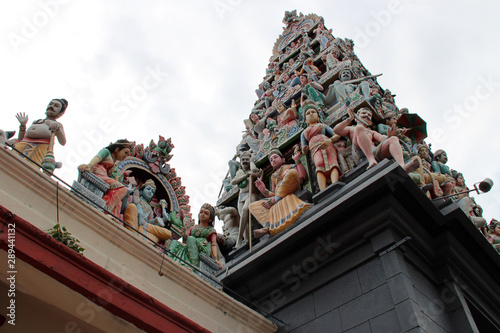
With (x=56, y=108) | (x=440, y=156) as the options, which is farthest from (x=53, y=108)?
(x=440, y=156)

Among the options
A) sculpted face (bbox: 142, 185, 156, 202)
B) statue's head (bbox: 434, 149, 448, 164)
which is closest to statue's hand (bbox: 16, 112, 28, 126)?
sculpted face (bbox: 142, 185, 156, 202)

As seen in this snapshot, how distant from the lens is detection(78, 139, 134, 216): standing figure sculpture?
793cm

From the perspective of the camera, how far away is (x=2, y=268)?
4.92 meters

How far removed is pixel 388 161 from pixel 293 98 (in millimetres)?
7710

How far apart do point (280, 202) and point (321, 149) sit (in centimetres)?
156

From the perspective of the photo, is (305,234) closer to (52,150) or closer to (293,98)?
(52,150)

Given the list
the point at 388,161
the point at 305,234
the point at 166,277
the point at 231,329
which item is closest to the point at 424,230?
the point at 388,161

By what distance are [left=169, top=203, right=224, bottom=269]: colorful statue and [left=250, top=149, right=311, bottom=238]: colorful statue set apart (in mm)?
1015

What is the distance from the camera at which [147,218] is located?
9523mm

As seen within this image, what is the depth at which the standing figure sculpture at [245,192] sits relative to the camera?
10.6 m

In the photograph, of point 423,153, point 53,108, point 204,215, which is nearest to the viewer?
point 53,108

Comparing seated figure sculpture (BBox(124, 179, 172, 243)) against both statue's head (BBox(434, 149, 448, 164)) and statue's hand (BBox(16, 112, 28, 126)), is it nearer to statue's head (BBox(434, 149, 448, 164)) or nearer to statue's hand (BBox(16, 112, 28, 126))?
statue's hand (BBox(16, 112, 28, 126))

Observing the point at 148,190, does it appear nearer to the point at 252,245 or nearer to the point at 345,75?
the point at 252,245

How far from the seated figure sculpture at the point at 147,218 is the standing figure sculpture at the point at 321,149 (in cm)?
351
